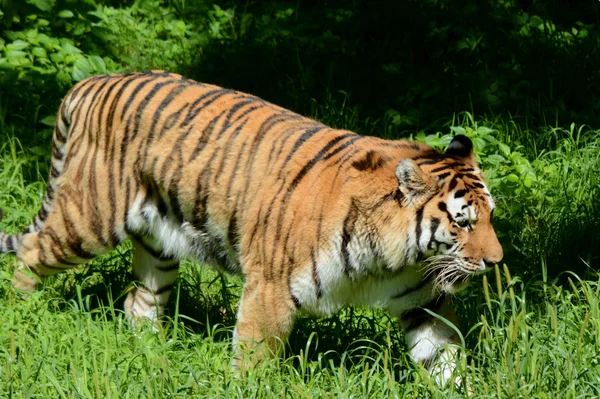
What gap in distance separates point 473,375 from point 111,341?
1.37 m

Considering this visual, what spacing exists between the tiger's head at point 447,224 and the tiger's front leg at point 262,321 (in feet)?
1.58

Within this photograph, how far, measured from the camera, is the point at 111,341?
3676 mm

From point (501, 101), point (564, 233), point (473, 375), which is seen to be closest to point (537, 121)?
point (501, 101)

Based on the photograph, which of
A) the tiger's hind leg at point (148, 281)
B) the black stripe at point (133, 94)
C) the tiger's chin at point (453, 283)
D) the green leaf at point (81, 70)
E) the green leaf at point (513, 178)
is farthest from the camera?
the green leaf at point (81, 70)

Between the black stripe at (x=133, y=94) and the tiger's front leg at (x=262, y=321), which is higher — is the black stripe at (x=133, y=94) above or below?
above

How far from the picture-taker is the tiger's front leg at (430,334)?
3.56 metres

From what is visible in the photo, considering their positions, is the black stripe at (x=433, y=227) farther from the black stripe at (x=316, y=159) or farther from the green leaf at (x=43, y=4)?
the green leaf at (x=43, y=4)

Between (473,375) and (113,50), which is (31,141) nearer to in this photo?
(113,50)

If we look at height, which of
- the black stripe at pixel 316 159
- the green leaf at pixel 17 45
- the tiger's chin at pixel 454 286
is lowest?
the green leaf at pixel 17 45

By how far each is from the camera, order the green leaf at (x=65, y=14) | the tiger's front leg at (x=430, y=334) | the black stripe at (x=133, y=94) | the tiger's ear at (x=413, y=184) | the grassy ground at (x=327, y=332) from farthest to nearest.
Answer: the green leaf at (x=65, y=14) < the black stripe at (x=133, y=94) < the tiger's front leg at (x=430, y=334) < the tiger's ear at (x=413, y=184) < the grassy ground at (x=327, y=332)

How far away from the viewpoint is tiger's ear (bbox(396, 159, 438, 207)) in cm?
335

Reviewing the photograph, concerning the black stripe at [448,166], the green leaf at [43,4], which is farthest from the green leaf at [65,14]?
the black stripe at [448,166]

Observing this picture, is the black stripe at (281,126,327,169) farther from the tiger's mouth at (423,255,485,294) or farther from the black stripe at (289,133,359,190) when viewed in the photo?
the tiger's mouth at (423,255,485,294)

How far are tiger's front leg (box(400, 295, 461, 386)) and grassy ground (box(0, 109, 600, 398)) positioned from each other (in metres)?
0.06
